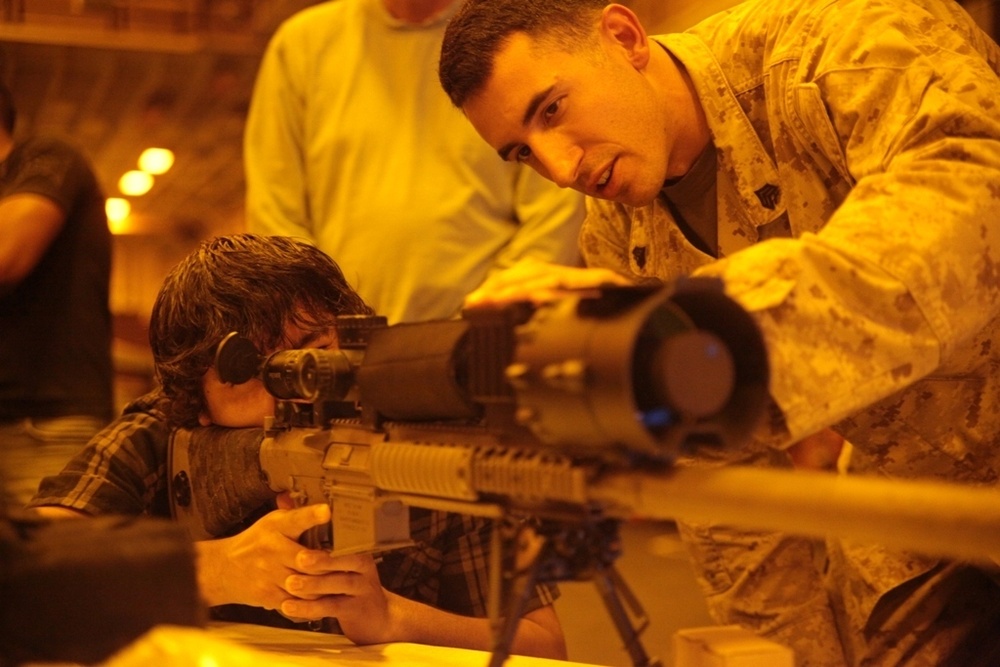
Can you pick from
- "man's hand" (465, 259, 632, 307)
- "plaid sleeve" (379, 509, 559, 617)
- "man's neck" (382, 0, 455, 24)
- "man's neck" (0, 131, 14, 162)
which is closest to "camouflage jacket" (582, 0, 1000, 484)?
"man's hand" (465, 259, 632, 307)

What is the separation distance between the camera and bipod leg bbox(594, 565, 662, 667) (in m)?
0.87

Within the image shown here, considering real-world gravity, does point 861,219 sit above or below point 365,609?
above

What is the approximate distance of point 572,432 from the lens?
0.77 m

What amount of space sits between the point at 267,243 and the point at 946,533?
110 centimetres

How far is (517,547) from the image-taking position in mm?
903

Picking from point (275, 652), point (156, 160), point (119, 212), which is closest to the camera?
point (275, 652)

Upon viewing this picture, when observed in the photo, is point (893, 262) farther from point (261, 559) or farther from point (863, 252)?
point (261, 559)

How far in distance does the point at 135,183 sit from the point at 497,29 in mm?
7478

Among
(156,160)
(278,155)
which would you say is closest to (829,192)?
(278,155)

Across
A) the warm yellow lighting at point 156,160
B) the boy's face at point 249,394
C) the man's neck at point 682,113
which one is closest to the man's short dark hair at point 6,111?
the boy's face at point 249,394

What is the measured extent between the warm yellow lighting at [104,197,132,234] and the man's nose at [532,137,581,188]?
26.0 feet

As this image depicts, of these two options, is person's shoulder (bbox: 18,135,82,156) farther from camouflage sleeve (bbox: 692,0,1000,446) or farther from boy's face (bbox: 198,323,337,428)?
camouflage sleeve (bbox: 692,0,1000,446)

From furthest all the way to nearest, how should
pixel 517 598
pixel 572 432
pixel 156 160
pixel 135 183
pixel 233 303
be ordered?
1. pixel 135 183
2. pixel 156 160
3. pixel 233 303
4. pixel 517 598
5. pixel 572 432

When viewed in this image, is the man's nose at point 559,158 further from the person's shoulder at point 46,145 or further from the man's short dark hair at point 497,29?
the person's shoulder at point 46,145
